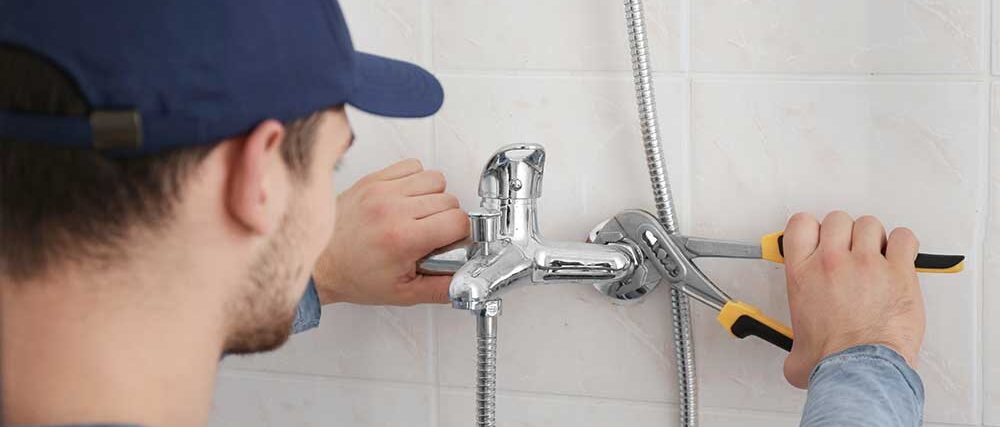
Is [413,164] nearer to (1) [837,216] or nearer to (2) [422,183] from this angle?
(2) [422,183]

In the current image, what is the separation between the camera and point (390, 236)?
1.01 m

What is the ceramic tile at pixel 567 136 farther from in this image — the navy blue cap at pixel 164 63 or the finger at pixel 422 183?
the navy blue cap at pixel 164 63

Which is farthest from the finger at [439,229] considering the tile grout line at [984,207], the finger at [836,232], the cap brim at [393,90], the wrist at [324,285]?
the tile grout line at [984,207]

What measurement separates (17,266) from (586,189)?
550 millimetres

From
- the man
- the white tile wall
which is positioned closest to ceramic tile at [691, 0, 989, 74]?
the white tile wall

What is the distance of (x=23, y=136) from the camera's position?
0.61 meters

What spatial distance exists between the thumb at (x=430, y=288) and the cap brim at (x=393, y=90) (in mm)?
252

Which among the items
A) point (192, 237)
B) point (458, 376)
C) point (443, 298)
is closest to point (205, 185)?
point (192, 237)

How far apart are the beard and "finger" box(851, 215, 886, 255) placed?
44cm

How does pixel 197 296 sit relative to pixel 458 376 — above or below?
above

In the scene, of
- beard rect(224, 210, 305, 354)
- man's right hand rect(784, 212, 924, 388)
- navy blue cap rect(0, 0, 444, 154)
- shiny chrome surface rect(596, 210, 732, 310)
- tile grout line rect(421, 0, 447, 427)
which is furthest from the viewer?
tile grout line rect(421, 0, 447, 427)

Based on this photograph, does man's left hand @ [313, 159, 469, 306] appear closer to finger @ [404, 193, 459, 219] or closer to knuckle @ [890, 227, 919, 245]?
→ finger @ [404, 193, 459, 219]

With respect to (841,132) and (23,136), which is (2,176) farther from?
(841,132)

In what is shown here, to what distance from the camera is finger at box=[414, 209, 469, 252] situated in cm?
100
